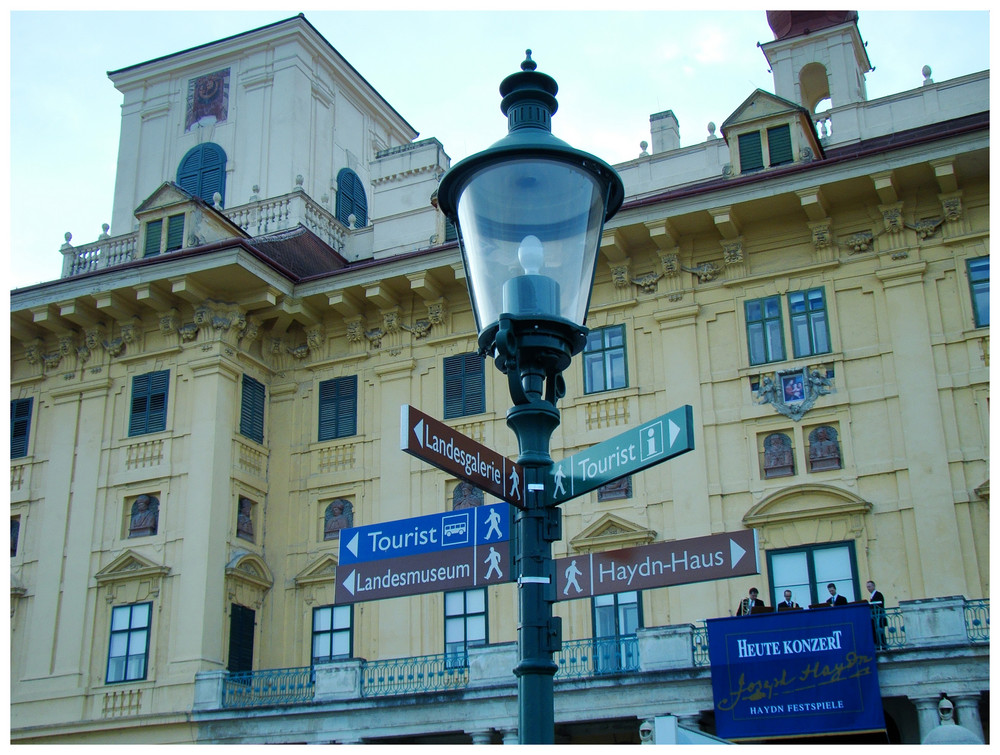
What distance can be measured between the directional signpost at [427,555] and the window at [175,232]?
62.0ft

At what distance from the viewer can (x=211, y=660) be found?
72.4ft

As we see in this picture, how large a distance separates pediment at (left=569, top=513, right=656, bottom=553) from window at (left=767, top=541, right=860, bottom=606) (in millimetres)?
2313

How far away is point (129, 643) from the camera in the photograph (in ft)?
74.6

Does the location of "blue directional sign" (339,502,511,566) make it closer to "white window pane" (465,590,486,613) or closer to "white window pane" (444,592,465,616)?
"white window pane" (465,590,486,613)

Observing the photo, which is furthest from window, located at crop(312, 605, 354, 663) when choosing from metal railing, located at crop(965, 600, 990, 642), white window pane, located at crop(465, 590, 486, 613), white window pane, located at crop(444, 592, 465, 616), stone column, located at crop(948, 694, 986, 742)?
metal railing, located at crop(965, 600, 990, 642)

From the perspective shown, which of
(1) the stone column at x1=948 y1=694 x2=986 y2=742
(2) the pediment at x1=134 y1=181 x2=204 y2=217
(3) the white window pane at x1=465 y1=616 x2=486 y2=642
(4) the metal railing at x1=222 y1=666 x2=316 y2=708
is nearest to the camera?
(1) the stone column at x1=948 y1=694 x2=986 y2=742

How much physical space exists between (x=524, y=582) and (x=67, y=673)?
1812cm

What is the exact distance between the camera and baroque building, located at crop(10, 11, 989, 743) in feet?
64.2

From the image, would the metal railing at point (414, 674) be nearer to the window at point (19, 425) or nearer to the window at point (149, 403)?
the window at point (149, 403)

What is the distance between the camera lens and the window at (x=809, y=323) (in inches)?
834

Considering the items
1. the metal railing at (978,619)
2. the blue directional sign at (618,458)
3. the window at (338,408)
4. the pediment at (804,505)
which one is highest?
the window at (338,408)

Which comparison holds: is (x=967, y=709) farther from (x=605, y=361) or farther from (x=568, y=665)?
(x=605, y=361)

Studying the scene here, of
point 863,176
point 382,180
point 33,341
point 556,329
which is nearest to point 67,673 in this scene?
point 33,341

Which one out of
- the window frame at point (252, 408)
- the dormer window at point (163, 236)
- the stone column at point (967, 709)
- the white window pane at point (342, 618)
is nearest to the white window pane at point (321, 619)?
the white window pane at point (342, 618)
